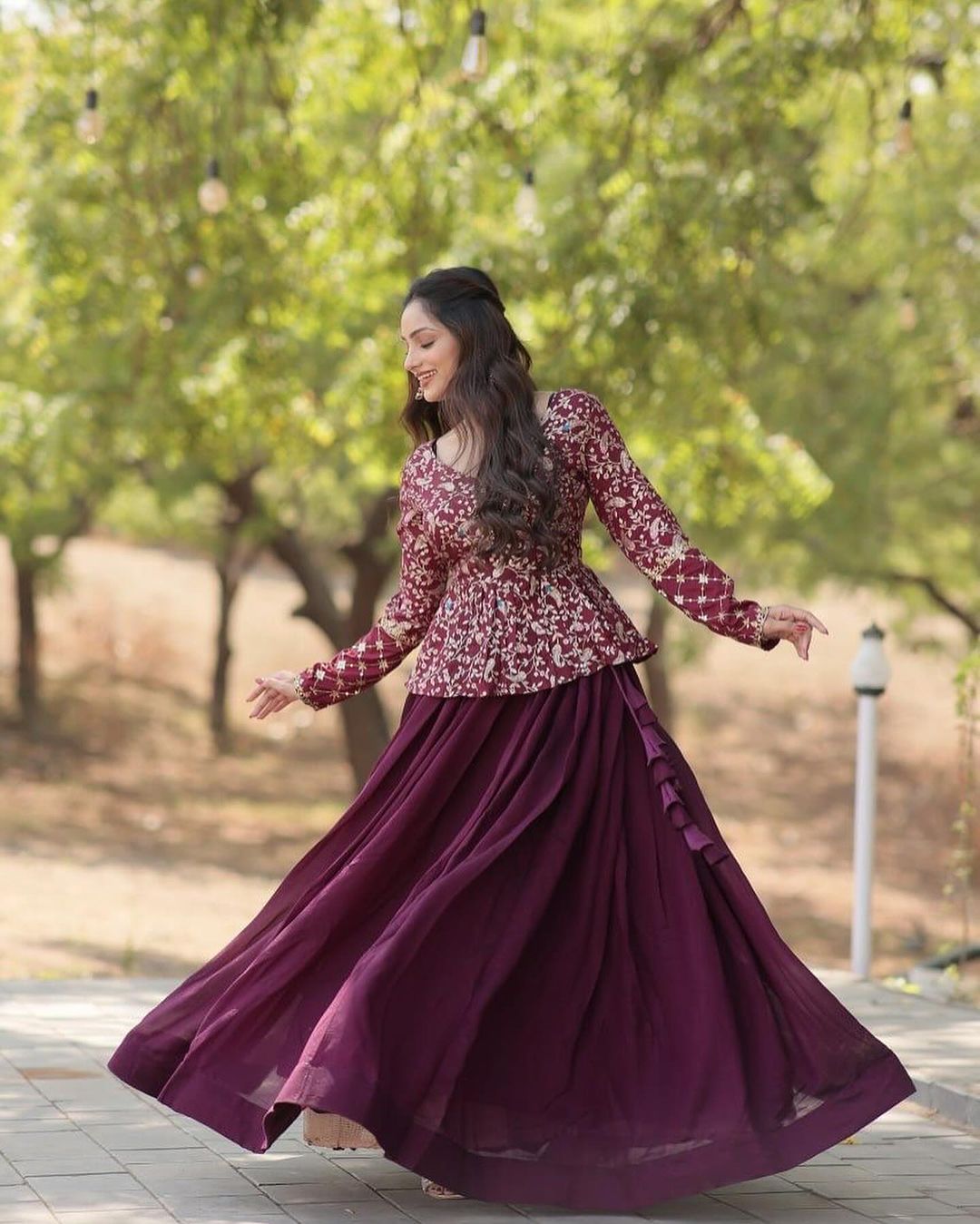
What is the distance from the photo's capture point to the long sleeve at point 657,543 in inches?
170

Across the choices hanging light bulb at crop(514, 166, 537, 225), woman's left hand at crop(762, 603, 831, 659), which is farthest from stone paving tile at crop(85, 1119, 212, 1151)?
hanging light bulb at crop(514, 166, 537, 225)

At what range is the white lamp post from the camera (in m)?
7.59

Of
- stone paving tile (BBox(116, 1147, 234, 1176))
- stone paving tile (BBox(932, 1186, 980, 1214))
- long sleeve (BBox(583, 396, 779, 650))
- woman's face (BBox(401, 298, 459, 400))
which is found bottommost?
stone paving tile (BBox(116, 1147, 234, 1176))

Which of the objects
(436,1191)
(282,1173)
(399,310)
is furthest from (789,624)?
(399,310)

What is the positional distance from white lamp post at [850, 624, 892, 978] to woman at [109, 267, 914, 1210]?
135 inches

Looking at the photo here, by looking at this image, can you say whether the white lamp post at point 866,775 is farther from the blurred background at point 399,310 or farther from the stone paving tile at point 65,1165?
the stone paving tile at point 65,1165

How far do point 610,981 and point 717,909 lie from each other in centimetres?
28

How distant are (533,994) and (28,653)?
21.1m

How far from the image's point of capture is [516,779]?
13.8 ft

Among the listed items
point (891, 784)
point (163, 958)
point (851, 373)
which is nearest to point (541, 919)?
point (163, 958)

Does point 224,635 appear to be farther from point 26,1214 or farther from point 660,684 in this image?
point 26,1214

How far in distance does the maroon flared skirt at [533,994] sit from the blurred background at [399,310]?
1.00 metres

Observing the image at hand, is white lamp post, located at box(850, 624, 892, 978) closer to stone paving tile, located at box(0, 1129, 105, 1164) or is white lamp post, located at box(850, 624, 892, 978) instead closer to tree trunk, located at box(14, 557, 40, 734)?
stone paving tile, located at box(0, 1129, 105, 1164)

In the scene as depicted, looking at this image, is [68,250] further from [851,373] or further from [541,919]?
[541,919]
